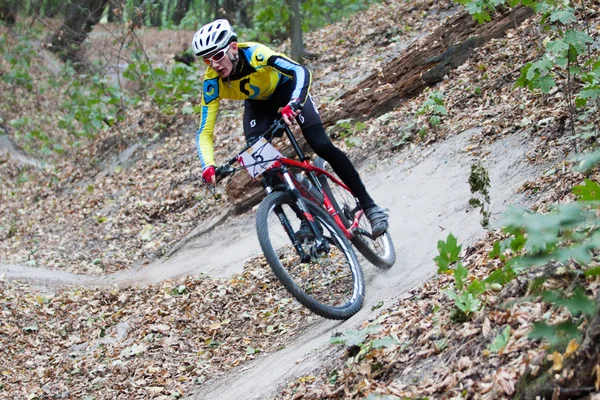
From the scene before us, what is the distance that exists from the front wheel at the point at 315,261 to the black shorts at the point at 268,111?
32.4 inches

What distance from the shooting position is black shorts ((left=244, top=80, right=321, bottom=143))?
570 cm

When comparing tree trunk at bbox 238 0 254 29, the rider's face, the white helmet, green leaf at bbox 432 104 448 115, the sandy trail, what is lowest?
the sandy trail

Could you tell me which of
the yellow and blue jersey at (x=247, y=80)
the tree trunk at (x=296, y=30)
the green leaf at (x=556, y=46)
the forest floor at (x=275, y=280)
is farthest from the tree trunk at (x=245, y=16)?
the green leaf at (x=556, y=46)

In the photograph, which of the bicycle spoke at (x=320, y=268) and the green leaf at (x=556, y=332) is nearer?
the green leaf at (x=556, y=332)

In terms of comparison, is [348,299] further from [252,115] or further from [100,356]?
[100,356]

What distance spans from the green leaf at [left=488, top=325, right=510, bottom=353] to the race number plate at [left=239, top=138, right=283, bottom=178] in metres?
2.57

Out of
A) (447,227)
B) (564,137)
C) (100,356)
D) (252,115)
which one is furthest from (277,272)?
(564,137)

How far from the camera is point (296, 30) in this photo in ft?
45.9

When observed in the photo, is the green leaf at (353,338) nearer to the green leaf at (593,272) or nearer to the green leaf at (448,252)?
the green leaf at (448,252)

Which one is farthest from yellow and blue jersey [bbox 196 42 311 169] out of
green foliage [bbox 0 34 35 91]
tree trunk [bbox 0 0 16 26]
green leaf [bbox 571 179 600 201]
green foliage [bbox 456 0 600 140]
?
tree trunk [bbox 0 0 16 26]

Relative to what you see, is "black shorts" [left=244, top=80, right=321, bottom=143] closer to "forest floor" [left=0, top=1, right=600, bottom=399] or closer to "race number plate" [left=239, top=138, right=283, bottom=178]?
"race number plate" [left=239, top=138, right=283, bottom=178]

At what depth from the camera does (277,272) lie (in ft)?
15.6

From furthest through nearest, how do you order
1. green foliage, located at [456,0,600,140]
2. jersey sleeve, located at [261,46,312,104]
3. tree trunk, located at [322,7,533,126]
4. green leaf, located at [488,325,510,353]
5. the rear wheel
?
tree trunk, located at [322,7,533,126] → the rear wheel → jersey sleeve, located at [261,46,312,104] → green foliage, located at [456,0,600,140] → green leaf, located at [488,325,510,353]

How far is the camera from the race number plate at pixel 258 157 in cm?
515
